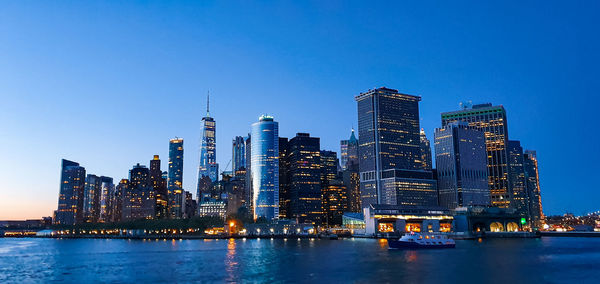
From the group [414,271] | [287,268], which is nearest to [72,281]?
[287,268]

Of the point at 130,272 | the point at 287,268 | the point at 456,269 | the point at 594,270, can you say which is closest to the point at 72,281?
the point at 130,272

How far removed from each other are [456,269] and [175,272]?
150 feet

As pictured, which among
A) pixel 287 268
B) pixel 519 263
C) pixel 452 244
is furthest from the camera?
pixel 452 244

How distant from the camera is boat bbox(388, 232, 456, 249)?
140 meters

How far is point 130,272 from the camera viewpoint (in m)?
86.9

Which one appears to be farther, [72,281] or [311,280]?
[72,281]

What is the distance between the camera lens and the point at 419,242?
142 metres

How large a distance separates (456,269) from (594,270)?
2178 centimetres

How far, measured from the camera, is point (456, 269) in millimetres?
84375

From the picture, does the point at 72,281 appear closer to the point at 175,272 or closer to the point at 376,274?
the point at 175,272

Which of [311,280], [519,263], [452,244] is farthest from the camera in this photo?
[452,244]

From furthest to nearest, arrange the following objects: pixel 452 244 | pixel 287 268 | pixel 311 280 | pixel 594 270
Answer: pixel 452 244 → pixel 287 268 → pixel 594 270 → pixel 311 280

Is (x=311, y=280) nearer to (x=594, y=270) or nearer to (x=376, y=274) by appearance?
(x=376, y=274)

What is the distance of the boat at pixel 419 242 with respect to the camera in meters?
140
